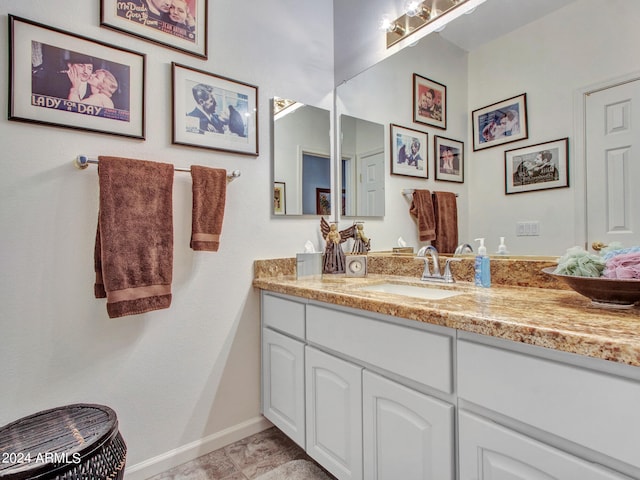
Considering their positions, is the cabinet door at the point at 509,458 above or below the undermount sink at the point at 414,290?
below

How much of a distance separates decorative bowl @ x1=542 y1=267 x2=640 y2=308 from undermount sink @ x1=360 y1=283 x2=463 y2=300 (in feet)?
1.30

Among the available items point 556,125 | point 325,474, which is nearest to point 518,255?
point 556,125

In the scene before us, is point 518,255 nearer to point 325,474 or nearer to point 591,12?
point 591,12

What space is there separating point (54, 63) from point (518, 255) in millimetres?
1909

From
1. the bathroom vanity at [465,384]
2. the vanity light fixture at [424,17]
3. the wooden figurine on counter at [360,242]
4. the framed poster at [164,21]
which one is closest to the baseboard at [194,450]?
the bathroom vanity at [465,384]

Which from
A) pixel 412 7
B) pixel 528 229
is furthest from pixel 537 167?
pixel 412 7

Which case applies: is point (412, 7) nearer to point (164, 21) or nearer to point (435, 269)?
point (164, 21)

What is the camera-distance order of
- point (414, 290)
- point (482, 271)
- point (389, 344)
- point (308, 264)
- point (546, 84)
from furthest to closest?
1. point (308, 264)
2. point (414, 290)
3. point (482, 271)
4. point (546, 84)
5. point (389, 344)

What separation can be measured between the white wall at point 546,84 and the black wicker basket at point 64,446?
1528mm

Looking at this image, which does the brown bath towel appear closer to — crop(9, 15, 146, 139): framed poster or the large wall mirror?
crop(9, 15, 146, 139): framed poster

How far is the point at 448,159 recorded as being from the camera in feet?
5.05

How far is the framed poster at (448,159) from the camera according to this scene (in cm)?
149

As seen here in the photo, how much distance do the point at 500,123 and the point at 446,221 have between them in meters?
0.46

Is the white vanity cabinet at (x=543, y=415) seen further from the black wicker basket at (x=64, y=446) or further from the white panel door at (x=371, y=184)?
the white panel door at (x=371, y=184)
